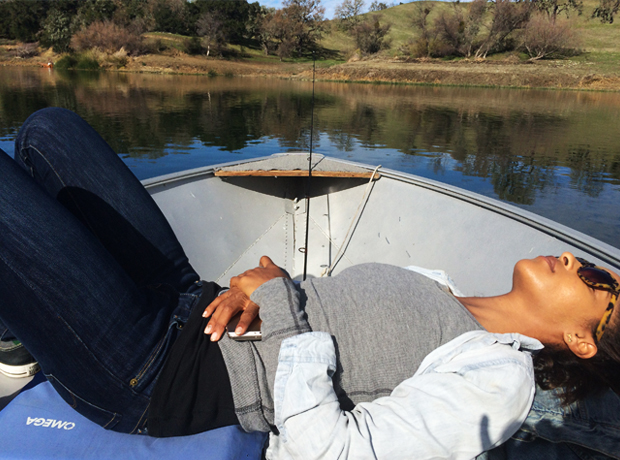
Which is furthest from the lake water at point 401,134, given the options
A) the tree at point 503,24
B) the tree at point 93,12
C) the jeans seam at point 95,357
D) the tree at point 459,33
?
the tree at point 93,12

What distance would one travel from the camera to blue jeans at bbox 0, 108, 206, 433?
90 centimetres

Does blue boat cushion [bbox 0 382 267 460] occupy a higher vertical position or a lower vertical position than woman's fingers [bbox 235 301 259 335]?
lower

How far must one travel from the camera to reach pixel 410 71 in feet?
103

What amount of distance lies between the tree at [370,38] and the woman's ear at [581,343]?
160ft

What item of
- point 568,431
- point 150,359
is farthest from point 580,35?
point 150,359

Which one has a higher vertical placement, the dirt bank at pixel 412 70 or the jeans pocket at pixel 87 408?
the dirt bank at pixel 412 70

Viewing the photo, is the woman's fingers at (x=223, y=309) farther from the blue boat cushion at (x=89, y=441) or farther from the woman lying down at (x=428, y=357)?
the blue boat cushion at (x=89, y=441)

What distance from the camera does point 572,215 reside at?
6953mm

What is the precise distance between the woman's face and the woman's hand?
Answer: 2.75 feet

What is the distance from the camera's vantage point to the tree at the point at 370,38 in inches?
1778

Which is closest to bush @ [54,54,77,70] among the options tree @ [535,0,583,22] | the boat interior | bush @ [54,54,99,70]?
bush @ [54,54,99,70]

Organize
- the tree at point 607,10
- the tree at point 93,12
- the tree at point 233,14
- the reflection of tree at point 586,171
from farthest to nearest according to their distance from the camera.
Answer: the tree at point 607,10 < the tree at point 233,14 < the tree at point 93,12 < the reflection of tree at point 586,171

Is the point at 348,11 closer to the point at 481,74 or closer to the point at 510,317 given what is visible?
the point at 481,74

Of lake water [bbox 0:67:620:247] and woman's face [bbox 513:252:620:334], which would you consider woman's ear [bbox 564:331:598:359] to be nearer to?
woman's face [bbox 513:252:620:334]
